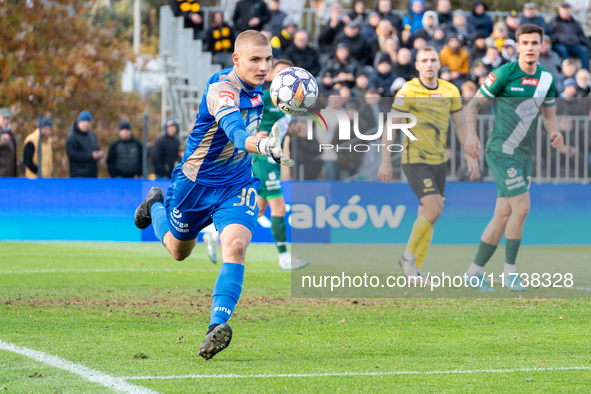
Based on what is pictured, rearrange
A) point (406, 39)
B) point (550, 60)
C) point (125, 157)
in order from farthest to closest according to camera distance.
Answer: point (406, 39)
point (550, 60)
point (125, 157)

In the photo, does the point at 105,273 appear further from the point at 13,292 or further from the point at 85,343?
A: the point at 85,343

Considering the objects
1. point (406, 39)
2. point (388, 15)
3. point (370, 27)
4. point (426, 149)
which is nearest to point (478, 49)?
point (406, 39)

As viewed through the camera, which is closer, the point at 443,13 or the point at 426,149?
the point at 426,149

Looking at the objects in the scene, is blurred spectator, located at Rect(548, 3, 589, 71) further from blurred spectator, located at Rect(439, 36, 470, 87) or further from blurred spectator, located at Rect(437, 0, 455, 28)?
blurred spectator, located at Rect(439, 36, 470, 87)

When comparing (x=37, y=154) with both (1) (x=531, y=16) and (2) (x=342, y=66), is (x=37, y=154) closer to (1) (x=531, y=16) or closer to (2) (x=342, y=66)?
(2) (x=342, y=66)

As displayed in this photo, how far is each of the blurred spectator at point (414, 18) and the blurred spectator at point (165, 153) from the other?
21.2 feet

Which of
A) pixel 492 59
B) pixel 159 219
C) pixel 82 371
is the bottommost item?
pixel 82 371

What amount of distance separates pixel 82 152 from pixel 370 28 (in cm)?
737

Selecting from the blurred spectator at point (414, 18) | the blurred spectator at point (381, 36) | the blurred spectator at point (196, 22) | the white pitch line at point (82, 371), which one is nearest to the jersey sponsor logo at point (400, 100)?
the white pitch line at point (82, 371)

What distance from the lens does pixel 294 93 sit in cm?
592

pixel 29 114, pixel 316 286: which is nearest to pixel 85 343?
pixel 316 286

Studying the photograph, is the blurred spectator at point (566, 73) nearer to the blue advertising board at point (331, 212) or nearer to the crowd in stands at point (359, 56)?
the crowd in stands at point (359, 56)

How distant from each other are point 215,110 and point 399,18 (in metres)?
14.5

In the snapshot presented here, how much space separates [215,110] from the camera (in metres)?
5.46
